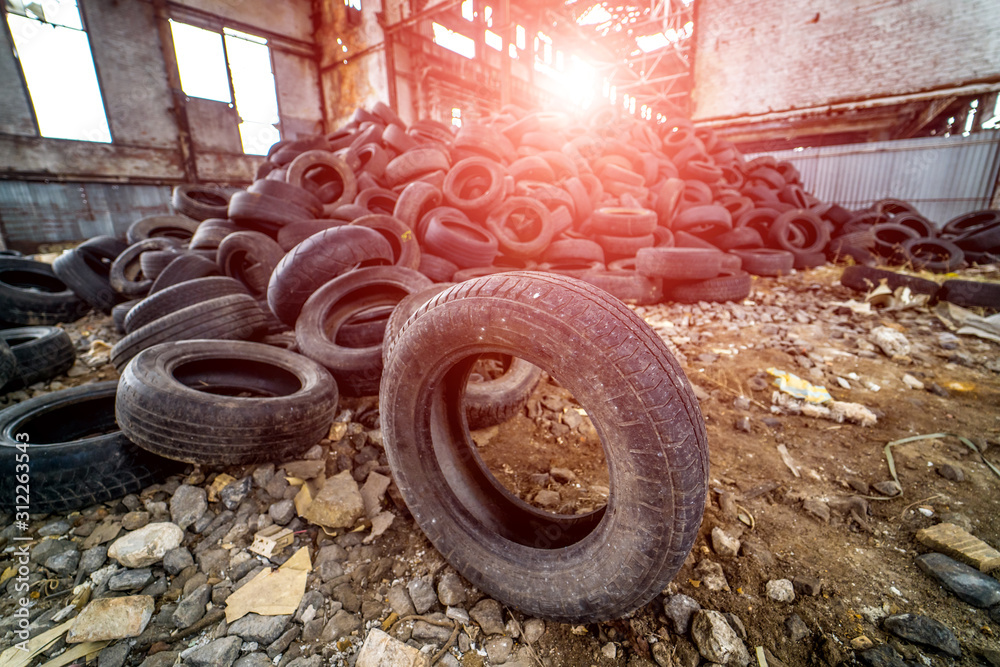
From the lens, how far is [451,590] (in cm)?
155

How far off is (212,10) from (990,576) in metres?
17.9

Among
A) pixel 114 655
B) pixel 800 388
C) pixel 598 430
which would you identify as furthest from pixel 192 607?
pixel 800 388

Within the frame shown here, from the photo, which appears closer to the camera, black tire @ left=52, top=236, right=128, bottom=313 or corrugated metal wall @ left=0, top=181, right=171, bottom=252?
black tire @ left=52, top=236, right=128, bottom=313

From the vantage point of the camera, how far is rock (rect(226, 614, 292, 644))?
1409 mm

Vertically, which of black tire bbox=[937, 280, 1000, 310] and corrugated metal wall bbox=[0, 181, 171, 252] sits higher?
corrugated metal wall bbox=[0, 181, 171, 252]

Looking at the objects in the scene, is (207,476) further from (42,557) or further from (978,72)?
(978,72)

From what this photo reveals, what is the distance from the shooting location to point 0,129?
9227 millimetres

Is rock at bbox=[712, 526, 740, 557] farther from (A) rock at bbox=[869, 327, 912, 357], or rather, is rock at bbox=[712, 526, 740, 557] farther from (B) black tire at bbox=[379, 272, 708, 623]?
(A) rock at bbox=[869, 327, 912, 357]

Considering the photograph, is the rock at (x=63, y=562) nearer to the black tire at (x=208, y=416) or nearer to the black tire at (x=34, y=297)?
the black tire at (x=208, y=416)

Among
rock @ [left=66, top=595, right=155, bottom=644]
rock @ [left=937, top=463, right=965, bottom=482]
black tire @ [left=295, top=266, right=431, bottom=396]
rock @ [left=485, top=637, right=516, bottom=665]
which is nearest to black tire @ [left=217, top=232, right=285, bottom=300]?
black tire @ [left=295, top=266, right=431, bottom=396]

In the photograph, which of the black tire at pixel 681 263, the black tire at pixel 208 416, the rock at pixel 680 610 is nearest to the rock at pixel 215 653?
the black tire at pixel 208 416

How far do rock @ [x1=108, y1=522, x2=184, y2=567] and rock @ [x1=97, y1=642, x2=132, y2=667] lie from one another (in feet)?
1.15

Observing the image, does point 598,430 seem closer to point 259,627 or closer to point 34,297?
point 259,627

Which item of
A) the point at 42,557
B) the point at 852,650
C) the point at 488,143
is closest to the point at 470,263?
the point at 488,143
